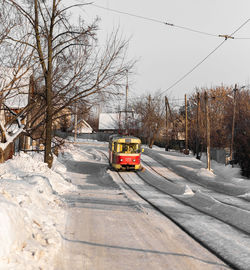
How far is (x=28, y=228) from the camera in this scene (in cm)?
563

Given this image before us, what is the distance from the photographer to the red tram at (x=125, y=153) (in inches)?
902

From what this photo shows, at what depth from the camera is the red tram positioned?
22922 mm

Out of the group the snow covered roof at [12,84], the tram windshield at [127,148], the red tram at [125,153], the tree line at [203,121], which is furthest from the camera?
the tree line at [203,121]

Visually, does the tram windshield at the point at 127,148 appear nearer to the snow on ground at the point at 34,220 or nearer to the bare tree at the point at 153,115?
the snow on ground at the point at 34,220

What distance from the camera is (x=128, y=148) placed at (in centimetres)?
2339

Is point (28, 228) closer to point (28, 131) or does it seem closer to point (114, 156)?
point (28, 131)

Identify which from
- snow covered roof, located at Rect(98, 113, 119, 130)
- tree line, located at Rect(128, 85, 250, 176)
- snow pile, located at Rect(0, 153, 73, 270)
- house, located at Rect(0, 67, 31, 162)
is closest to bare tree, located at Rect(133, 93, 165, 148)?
tree line, located at Rect(128, 85, 250, 176)

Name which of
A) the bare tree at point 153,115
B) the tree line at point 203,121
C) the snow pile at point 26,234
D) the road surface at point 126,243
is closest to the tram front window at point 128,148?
the tree line at point 203,121

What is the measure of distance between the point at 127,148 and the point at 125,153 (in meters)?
0.59

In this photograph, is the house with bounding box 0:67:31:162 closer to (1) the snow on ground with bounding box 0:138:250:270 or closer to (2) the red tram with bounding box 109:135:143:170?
(1) the snow on ground with bounding box 0:138:250:270

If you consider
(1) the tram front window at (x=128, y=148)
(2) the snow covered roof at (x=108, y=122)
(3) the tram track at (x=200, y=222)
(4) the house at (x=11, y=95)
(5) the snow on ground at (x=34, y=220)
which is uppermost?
(2) the snow covered roof at (x=108, y=122)

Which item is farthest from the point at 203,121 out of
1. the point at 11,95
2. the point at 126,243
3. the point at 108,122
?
the point at 108,122

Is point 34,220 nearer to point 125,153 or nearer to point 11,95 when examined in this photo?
point 11,95

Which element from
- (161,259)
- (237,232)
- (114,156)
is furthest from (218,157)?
(161,259)
